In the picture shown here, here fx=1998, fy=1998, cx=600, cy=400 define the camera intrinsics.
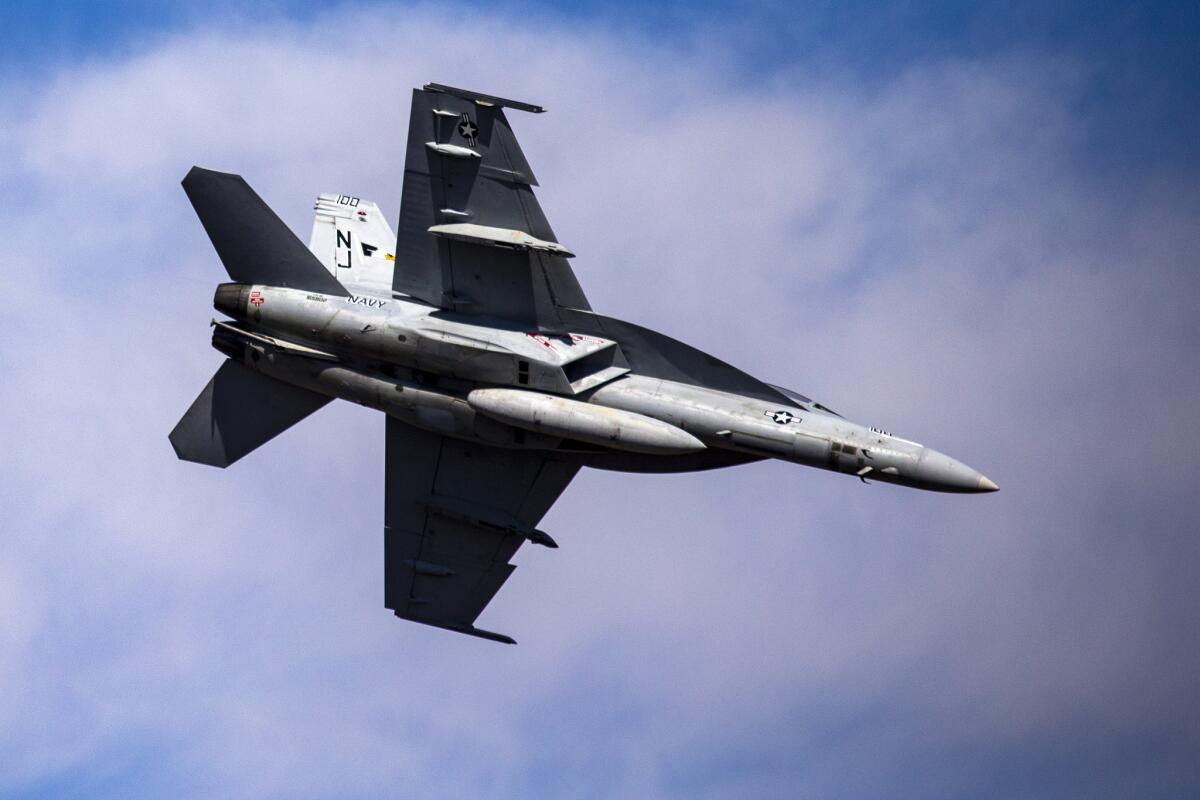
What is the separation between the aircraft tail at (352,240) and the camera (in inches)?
1439

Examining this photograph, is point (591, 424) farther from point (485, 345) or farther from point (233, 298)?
point (233, 298)

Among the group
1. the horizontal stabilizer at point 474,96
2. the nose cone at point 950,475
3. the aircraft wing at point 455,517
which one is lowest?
the aircraft wing at point 455,517

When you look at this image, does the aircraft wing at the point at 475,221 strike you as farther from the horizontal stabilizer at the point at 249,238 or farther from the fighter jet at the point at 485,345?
the horizontal stabilizer at the point at 249,238

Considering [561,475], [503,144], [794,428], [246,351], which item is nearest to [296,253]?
[246,351]

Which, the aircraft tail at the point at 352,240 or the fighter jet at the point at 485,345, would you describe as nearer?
the fighter jet at the point at 485,345

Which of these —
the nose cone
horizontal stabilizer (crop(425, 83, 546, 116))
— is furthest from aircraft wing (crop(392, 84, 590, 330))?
the nose cone

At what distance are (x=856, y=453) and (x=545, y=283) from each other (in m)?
6.01

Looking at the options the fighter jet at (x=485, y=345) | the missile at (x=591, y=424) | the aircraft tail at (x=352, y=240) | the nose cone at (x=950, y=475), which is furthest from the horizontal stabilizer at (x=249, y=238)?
the nose cone at (x=950, y=475)

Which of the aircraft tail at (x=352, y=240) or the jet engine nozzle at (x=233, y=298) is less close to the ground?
the aircraft tail at (x=352, y=240)

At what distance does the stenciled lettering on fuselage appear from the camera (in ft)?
111

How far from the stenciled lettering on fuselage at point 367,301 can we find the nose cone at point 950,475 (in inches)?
372

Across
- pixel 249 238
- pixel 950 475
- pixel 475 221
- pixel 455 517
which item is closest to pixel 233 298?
pixel 249 238

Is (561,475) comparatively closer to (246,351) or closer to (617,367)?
(617,367)

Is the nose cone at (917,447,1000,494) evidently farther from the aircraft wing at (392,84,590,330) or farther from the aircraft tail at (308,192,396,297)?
the aircraft tail at (308,192,396,297)
